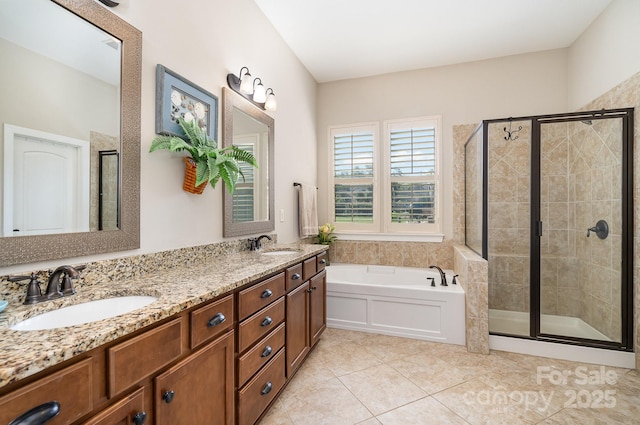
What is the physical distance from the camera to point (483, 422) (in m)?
1.65

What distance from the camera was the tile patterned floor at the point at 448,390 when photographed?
1692mm

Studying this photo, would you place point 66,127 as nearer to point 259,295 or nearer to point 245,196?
point 259,295

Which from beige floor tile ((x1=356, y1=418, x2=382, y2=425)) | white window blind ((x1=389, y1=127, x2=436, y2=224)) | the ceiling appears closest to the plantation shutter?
white window blind ((x1=389, y1=127, x2=436, y2=224))

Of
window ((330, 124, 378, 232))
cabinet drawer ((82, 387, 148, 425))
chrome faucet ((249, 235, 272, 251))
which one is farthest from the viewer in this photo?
window ((330, 124, 378, 232))

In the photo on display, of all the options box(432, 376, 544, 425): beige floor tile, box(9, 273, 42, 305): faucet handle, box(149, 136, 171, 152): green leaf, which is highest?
box(149, 136, 171, 152): green leaf

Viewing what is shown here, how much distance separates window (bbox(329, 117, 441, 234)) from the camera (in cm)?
354

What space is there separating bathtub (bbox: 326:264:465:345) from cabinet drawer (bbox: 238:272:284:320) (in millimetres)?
1352

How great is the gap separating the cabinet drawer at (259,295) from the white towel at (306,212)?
1476 mm

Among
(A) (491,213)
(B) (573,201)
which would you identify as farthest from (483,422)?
(B) (573,201)

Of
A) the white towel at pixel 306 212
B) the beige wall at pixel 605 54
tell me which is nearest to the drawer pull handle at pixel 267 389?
the white towel at pixel 306 212

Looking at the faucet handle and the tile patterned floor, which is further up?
the faucet handle

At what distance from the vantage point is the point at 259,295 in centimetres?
151

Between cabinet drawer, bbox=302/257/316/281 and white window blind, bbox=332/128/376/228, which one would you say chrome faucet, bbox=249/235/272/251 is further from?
white window blind, bbox=332/128/376/228

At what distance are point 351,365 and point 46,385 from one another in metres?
2.01
